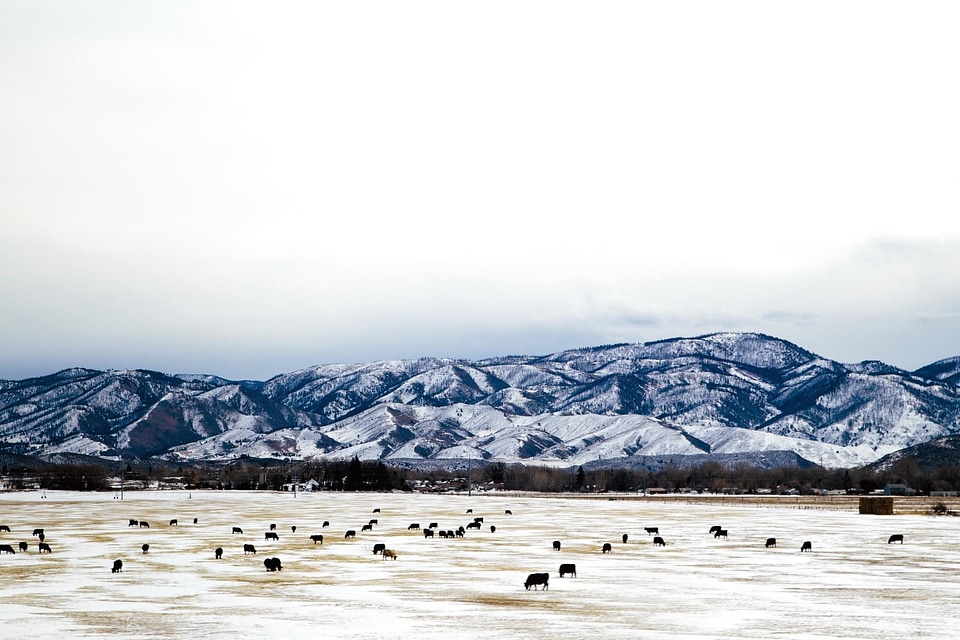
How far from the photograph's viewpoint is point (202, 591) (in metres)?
41.9

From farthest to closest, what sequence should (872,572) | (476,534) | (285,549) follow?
(476,534)
(285,549)
(872,572)

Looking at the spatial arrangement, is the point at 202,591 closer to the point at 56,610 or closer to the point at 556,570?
the point at 56,610

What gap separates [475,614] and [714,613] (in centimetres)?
831

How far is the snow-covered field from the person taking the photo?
3303 centimetres

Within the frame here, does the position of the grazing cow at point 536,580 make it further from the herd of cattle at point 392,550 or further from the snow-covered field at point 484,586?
the snow-covered field at point 484,586

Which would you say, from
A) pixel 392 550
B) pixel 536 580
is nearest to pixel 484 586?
pixel 536 580

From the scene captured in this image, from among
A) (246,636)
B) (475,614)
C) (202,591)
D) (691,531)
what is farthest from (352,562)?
(691,531)

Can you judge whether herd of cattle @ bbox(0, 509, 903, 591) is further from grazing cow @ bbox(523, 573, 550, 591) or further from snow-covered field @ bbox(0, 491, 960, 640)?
snow-covered field @ bbox(0, 491, 960, 640)

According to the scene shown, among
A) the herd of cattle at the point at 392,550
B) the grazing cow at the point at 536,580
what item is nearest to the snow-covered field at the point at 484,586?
the grazing cow at the point at 536,580

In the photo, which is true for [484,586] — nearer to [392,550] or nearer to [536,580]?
[536,580]

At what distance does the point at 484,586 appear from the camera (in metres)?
44.2

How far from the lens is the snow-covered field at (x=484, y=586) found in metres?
33.0

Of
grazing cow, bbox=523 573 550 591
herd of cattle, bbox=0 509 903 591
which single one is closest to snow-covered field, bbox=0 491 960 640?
grazing cow, bbox=523 573 550 591

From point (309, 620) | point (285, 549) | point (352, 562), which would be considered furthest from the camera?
point (285, 549)
